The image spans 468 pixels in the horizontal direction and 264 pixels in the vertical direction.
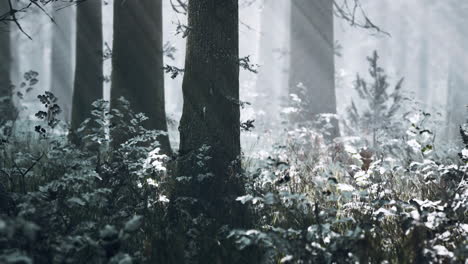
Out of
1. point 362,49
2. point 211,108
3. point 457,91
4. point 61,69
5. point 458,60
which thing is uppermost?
point 362,49

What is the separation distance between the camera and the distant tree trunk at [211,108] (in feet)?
14.2

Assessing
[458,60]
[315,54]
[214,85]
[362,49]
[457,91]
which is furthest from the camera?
[362,49]

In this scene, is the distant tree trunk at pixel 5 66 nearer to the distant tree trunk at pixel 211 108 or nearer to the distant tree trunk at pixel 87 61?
the distant tree trunk at pixel 87 61

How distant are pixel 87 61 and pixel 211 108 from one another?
5.25 m

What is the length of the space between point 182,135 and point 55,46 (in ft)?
65.2

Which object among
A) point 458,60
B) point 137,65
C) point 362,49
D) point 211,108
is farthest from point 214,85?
point 362,49

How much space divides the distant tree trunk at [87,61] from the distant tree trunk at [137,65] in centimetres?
181

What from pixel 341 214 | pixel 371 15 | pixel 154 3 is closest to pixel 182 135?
pixel 341 214

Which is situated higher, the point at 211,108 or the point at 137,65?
the point at 137,65

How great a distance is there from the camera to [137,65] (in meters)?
6.74

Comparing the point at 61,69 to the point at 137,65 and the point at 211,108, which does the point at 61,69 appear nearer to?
the point at 137,65

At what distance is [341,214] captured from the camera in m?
4.33

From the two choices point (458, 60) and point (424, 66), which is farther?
point (424, 66)

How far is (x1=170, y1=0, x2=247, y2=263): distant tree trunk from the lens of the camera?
4.33 meters
